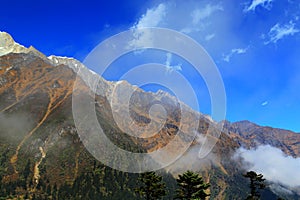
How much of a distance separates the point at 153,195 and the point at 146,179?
116 inches

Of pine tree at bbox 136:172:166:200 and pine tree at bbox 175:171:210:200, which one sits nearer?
pine tree at bbox 175:171:210:200

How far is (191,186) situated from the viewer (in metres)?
46.2

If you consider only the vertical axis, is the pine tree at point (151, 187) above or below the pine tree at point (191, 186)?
above

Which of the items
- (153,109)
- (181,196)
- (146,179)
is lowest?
(181,196)

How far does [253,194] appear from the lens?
5372 cm

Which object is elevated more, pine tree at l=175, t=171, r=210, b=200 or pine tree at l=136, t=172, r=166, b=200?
pine tree at l=136, t=172, r=166, b=200

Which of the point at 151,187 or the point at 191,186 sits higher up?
the point at 151,187

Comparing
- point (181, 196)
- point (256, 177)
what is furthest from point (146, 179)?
point (256, 177)

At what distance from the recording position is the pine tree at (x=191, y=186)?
4541 centimetres

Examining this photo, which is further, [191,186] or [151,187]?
[151,187]

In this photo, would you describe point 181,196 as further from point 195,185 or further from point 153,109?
point 153,109

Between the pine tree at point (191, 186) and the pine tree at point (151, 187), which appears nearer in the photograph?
the pine tree at point (191, 186)

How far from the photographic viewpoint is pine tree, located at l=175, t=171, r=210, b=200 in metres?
45.4

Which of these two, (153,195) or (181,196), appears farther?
(153,195)
